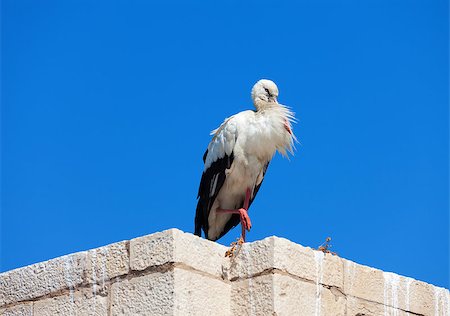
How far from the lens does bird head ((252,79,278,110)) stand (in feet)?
30.1

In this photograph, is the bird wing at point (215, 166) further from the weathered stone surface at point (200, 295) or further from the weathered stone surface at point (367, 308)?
the weathered stone surface at point (200, 295)

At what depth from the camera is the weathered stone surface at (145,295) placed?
5.33 m

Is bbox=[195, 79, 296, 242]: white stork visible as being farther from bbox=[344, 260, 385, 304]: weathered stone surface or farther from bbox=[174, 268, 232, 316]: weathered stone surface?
bbox=[174, 268, 232, 316]: weathered stone surface

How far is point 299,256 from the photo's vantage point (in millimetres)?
5676

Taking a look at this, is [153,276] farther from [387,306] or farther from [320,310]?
[387,306]

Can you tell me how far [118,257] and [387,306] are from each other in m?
1.73

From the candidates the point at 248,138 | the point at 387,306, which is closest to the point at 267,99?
the point at 248,138

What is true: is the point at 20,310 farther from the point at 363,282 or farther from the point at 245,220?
the point at 245,220

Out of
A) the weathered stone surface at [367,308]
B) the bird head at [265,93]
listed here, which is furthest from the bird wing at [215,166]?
the weathered stone surface at [367,308]

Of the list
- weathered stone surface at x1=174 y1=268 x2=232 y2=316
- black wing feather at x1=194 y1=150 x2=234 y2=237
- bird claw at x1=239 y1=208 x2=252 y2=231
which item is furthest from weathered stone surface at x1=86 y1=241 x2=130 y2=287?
black wing feather at x1=194 y1=150 x2=234 y2=237

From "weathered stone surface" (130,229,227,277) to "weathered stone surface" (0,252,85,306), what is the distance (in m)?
0.47

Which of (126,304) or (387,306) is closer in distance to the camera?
(126,304)

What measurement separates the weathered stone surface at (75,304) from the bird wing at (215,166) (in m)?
3.00

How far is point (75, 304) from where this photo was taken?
584cm
